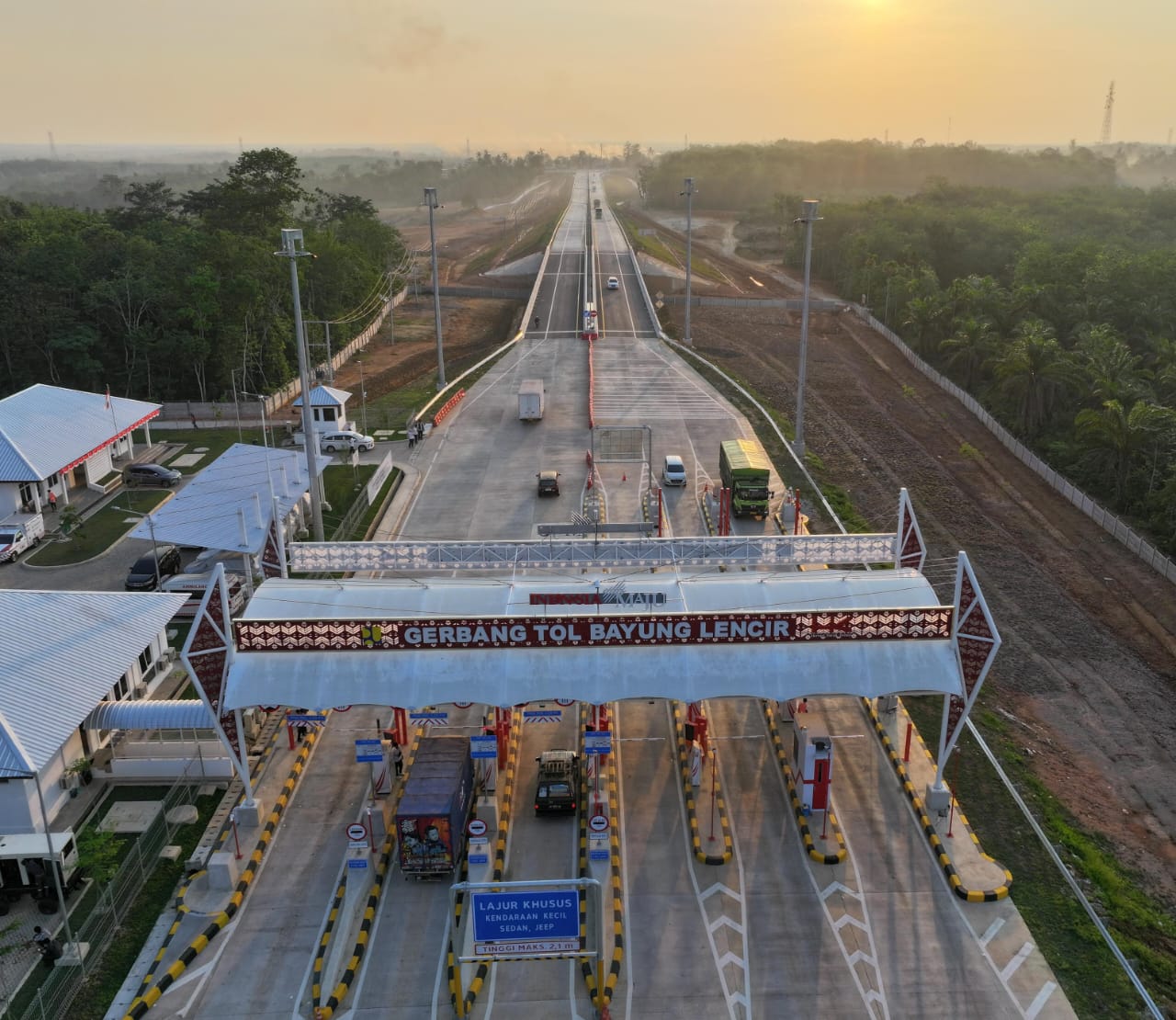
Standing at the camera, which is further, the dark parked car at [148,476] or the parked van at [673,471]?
the dark parked car at [148,476]

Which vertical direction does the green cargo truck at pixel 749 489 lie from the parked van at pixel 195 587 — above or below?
above

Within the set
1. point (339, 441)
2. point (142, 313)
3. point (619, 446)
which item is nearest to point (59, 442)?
point (339, 441)

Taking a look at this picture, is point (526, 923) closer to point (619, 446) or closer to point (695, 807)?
point (695, 807)

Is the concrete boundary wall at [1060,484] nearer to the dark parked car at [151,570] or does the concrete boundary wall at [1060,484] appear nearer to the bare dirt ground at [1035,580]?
the bare dirt ground at [1035,580]

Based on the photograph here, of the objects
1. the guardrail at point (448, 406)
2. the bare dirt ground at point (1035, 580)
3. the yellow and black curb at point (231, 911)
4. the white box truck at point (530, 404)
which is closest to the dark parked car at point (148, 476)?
the guardrail at point (448, 406)

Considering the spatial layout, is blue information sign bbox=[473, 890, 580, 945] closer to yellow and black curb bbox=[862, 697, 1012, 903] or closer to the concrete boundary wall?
yellow and black curb bbox=[862, 697, 1012, 903]

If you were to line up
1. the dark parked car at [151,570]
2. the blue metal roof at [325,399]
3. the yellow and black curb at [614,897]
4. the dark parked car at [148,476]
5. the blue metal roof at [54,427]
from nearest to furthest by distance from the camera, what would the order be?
the yellow and black curb at [614,897] → the dark parked car at [151,570] → the blue metal roof at [54,427] → the dark parked car at [148,476] → the blue metal roof at [325,399]
